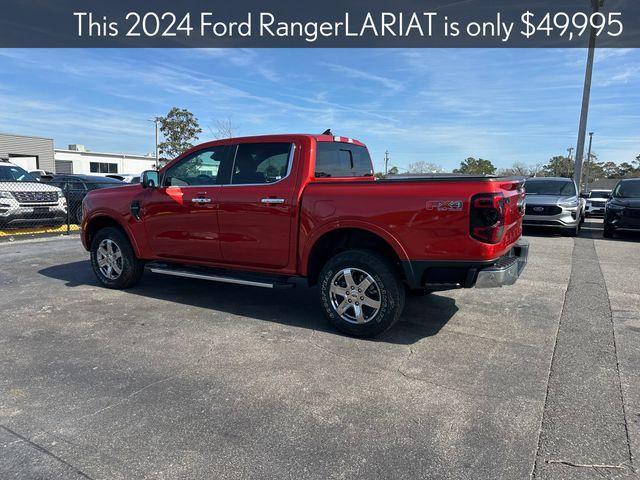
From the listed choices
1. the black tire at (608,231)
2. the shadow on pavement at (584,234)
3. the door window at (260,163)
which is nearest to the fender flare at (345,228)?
the door window at (260,163)

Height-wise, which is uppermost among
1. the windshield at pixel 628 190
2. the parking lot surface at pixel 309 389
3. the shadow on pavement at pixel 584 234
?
the windshield at pixel 628 190

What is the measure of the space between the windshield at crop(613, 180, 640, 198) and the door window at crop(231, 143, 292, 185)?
1177cm

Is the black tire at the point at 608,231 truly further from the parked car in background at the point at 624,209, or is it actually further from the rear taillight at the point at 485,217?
the rear taillight at the point at 485,217

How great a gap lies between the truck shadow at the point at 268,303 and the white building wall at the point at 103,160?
46.1 m

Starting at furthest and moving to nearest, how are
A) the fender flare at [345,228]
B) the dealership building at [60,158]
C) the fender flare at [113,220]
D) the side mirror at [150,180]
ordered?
1. the dealership building at [60,158]
2. the fender flare at [113,220]
3. the side mirror at [150,180]
4. the fender flare at [345,228]

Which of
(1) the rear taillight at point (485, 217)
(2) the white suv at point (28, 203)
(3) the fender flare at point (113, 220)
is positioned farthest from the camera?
(2) the white suv at point (28, 203)

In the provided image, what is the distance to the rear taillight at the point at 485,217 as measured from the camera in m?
3.63

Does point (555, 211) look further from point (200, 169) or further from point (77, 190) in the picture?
point (77, 190)

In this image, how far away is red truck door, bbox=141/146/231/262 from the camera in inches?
201

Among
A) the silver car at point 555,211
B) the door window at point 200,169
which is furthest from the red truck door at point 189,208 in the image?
the silver car at point 555,211

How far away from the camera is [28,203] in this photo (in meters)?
10.7

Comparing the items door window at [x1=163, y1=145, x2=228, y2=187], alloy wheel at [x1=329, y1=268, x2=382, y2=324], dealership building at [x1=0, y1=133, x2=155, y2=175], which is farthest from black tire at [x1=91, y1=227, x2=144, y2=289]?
dealership building at [x1=0, y1=133, x2=155, y2=175]

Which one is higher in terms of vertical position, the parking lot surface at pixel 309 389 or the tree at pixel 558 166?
the tree at pixel 558 166

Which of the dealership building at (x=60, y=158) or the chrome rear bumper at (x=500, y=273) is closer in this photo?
the chrome rear bumper at (x=500, y=273)
